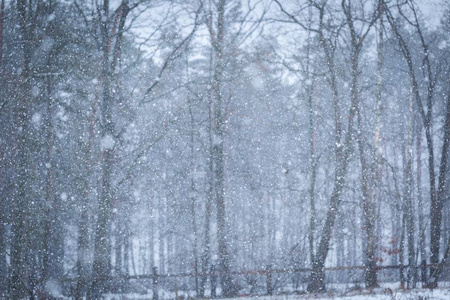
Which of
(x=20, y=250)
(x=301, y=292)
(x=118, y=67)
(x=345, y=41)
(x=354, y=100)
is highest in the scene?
(x=345, y=41)

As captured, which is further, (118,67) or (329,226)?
(329,226)

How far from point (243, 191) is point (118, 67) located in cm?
876

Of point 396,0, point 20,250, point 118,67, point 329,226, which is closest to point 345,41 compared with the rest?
point 396,0

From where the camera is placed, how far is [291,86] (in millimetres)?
10977

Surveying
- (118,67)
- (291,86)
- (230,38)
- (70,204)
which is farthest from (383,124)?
(70,204)

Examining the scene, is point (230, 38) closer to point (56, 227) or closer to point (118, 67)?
point (118, 67)

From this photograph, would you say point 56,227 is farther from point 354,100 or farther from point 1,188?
point 354,100

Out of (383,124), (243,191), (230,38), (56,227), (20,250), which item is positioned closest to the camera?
(20,250)

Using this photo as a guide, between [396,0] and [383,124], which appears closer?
[396,0]

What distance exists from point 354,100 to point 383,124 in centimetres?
642

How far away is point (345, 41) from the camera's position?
9000 millimetres

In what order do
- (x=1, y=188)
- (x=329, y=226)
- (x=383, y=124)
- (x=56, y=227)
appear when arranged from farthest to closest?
(x=383, y=124) → (x=56, y=227) → (x=329, y=226) → (x=1, y=188)

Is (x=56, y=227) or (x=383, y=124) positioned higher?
(x=383, y=124)

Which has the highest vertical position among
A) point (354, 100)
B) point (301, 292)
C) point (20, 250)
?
point (354, 100)
